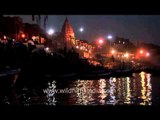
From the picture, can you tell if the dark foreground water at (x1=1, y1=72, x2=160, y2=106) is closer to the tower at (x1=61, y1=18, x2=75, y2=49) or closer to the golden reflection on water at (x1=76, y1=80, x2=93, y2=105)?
the golden reflection on water at (x1=76, y1=80, x2=93, y2=105)

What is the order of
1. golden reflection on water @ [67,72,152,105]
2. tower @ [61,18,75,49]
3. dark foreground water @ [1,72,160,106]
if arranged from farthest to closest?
tower @ [61,18,75,49] < golden reflection on water @ [67,72,152,105] < dark foreground water @ [1,72,160,106]

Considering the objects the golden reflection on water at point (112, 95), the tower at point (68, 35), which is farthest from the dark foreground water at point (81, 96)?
the tower at point (68, 35)

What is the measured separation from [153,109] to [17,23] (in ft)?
186

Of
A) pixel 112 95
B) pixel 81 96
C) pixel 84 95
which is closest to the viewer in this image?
pixel 81 96

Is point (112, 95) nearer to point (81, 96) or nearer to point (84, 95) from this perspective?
point (84, 95)

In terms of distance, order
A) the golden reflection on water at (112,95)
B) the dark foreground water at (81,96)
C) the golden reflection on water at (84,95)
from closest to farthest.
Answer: the dark foreground water at (81,96) → the golden reflection on water at (84,95) → the golden reflection on water at (112,95)

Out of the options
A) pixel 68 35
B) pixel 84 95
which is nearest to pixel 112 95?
pixel 84 95

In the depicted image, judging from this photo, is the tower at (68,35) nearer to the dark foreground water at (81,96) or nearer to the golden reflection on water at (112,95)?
the golden reflection on water at (112,95)

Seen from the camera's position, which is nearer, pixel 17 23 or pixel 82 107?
pixel 82 107

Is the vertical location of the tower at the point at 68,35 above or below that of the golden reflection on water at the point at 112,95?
above

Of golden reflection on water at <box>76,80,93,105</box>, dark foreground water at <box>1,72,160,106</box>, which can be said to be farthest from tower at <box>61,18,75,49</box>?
golden reflection on water at <box>76,80,93,105</box>
